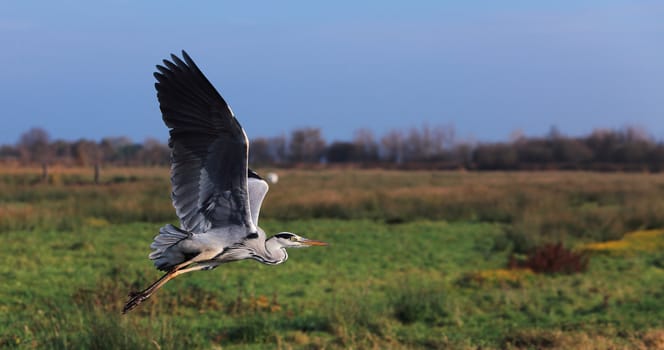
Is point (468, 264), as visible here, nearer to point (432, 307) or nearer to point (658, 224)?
point (432, 307)

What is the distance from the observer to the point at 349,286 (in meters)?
12.4

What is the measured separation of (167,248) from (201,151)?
0.46 metres

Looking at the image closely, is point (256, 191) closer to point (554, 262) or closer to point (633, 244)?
point (554, 262)

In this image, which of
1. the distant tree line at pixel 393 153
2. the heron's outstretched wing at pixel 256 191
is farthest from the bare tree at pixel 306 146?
the heron's outstretched wing at pixel 256 191

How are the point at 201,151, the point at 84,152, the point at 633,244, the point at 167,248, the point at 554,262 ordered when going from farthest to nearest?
the point at 84,152
the point at 633,244
the point at 554,262
the point at 201,151
the point at 167,248

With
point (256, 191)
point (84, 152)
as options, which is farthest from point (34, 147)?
point (256, 191)

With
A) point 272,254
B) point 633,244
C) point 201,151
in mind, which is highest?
point 201,151

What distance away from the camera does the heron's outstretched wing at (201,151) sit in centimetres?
327

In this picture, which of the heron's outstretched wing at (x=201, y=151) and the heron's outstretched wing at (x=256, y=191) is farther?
the heron's outstretched wing at (x=256, y=191)

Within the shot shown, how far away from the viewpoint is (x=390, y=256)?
53.1 ft

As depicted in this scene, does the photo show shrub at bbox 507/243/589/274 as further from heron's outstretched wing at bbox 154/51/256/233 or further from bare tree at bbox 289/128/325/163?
bare tree at bbox 289/128/325/163

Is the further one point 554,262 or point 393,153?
point 393,153

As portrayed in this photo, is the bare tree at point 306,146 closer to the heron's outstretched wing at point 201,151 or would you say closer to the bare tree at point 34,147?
the bare tree at point 34,147

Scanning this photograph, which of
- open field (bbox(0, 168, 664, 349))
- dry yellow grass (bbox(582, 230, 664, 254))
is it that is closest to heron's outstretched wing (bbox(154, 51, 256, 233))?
open field (bbox(0, 168, 664, 349))
